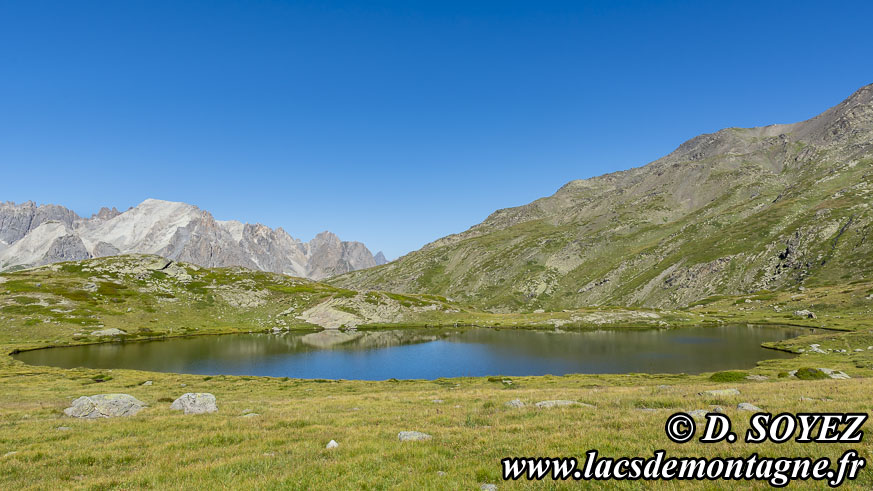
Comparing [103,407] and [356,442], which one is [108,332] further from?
[356,442]

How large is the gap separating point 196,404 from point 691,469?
1361 inches

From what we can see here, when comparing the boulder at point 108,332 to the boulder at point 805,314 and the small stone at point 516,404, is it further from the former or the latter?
the boulder at point 805,314

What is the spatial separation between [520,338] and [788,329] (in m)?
84.2

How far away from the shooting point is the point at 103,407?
31.1m

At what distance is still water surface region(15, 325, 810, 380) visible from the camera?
83.9 m

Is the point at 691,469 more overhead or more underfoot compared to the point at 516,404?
more overhead

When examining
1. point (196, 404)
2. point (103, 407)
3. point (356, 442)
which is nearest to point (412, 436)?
point (356, 442)

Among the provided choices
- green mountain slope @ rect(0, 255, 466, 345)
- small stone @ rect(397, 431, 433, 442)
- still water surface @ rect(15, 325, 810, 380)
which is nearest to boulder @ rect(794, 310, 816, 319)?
still water surface @ rect(15, 325, 810, 380)

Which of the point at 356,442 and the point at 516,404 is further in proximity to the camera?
the point at 516,404

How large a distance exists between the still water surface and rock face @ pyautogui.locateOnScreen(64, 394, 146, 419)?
162 ft

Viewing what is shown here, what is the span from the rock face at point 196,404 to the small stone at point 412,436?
2118 cm

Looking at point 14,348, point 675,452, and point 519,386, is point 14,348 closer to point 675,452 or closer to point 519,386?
point 519,386

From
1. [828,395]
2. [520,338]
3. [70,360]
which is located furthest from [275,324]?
[828,395]

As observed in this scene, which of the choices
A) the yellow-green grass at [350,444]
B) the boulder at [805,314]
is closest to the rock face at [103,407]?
the yellow-green grass at [350,444]
